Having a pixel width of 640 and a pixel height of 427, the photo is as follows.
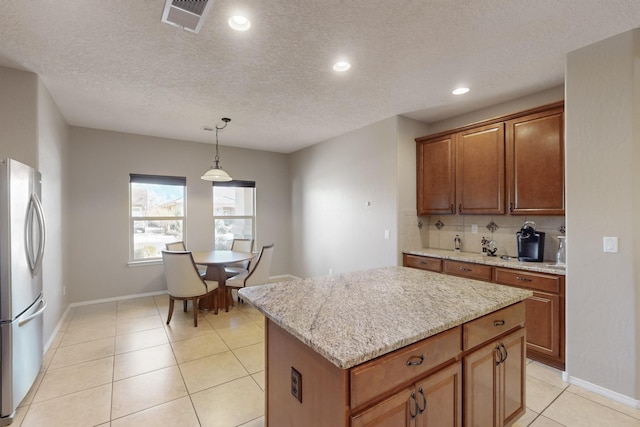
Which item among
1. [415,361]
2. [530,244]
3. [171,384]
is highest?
[530,244]

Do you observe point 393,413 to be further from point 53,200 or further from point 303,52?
point 53,200

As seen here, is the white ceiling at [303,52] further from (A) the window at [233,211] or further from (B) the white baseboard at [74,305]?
(B) the white baseboard at [74,305]

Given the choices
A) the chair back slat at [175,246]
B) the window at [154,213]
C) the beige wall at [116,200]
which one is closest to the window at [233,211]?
the beige wall at [116,200]

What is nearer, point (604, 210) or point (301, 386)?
point (301, 386)

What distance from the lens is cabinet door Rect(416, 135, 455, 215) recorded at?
3686mm

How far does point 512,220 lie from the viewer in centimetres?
338

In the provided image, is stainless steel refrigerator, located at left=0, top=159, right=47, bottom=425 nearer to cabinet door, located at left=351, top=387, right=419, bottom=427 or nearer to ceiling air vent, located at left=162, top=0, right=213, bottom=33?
ceiling air vent, located at left=162, top=0, right=213, bottom=33

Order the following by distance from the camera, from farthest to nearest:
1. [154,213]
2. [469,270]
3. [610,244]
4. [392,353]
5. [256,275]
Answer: [154,213], [256,275], [469,270], [610,244], [392,353]

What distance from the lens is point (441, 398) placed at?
1363 mm

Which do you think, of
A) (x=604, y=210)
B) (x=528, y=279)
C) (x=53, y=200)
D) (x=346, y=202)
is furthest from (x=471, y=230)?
→ (x=53, y=200)

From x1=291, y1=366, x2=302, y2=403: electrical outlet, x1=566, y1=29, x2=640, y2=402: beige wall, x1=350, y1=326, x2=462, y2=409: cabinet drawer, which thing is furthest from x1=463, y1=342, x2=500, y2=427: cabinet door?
x1=566, y1=29, x2=640, y2=402: beige wall

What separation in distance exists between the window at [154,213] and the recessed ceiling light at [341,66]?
12.0 ft

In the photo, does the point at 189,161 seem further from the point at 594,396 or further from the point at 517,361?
the point at 594,396

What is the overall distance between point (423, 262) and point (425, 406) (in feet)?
8.13
